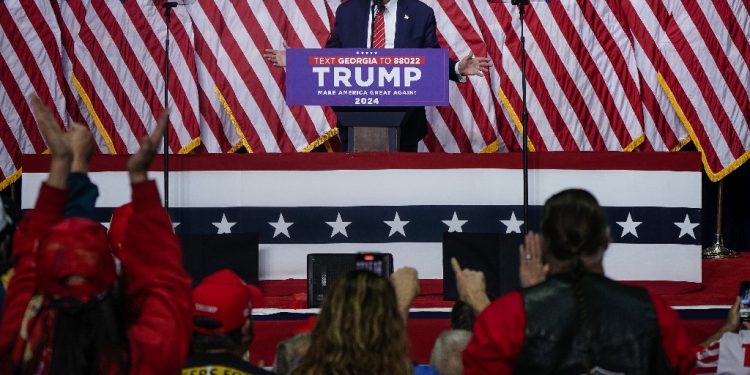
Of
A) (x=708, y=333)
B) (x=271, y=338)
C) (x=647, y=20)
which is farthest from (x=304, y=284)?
(x=647, y=20)

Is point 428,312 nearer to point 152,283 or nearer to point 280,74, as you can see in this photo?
point 280,74

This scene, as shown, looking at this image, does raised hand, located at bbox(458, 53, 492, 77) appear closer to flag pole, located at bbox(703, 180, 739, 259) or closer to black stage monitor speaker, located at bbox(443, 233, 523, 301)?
black stage monitor speaker, located at bbox(443, 233, 523, 301)

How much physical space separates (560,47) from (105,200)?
3538mm

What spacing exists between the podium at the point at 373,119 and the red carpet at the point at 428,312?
87 cm

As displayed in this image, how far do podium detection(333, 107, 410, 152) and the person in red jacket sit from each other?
14.7ft

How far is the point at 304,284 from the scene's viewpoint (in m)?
6.68

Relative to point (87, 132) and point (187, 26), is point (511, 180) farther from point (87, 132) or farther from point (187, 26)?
point (87, 132)

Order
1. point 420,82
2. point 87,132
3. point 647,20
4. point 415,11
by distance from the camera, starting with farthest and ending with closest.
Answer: point 647,20 → point 415,11 → point 420,82 → point 87,132

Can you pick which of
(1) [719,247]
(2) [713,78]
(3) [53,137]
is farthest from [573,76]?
(3) [53,137]

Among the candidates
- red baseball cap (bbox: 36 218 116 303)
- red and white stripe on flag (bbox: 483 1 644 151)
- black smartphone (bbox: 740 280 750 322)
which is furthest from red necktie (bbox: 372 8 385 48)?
red baseball cap (bbox: 36 218 116 303)

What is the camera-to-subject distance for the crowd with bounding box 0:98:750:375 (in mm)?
2137

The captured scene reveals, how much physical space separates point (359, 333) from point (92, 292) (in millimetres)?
701

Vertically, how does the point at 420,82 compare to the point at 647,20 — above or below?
below

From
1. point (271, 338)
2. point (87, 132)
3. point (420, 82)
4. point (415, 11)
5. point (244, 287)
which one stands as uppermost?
point (415, 11)
